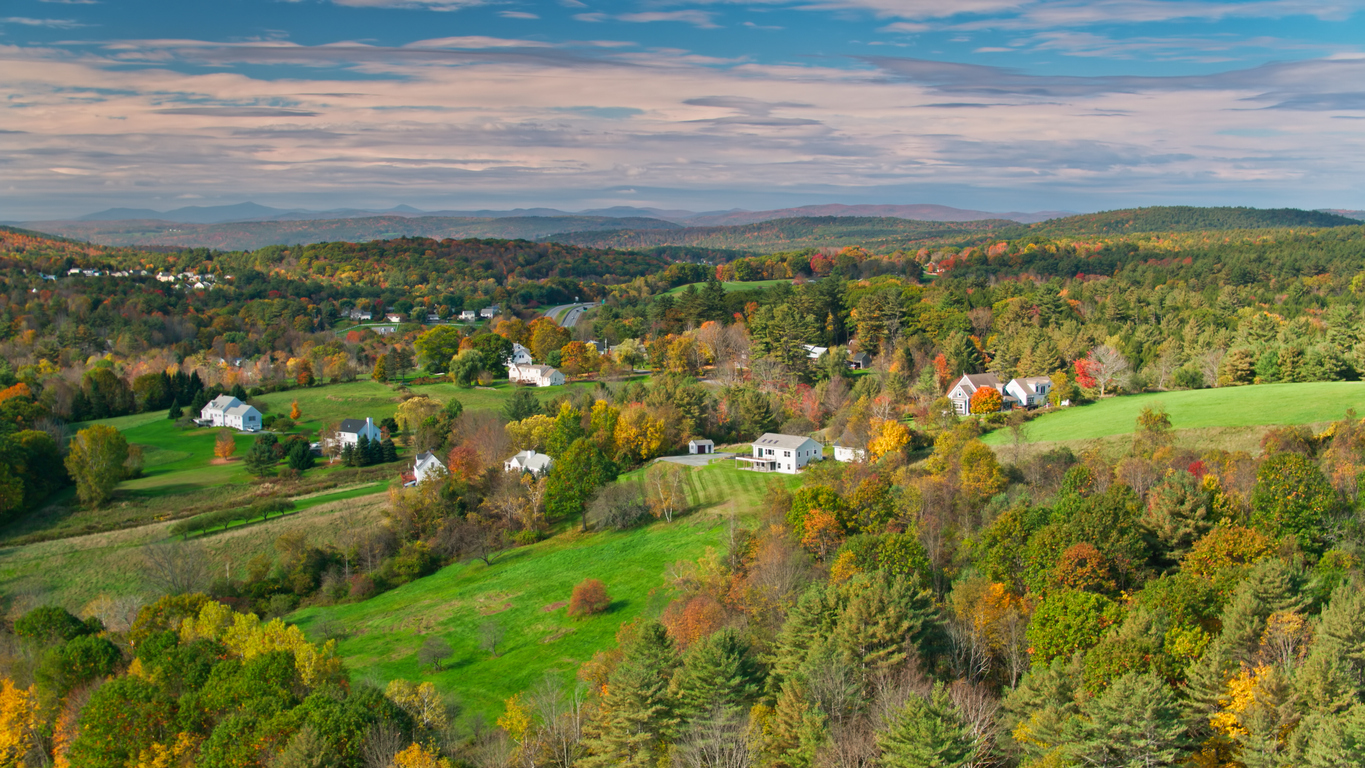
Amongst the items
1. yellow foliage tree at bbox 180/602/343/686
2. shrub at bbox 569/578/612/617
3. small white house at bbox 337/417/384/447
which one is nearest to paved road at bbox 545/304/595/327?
small white house at bbox 337/417/384/447

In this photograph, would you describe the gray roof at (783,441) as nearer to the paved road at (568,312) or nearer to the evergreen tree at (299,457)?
the evergreen tree at (299,457)

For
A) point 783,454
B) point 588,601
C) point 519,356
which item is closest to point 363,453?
point 783,454

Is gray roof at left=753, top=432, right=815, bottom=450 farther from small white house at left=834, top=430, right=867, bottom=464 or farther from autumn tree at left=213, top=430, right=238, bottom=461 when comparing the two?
autumn tree at left=213, top=430, right=238, bottom=461

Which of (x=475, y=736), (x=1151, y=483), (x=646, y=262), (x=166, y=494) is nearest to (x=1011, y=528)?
(x=1151, y=483)

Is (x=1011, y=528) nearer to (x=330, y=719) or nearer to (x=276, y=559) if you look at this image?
(x=330, y=719)

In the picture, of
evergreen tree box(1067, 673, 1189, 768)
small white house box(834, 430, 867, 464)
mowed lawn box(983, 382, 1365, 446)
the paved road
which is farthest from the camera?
the paved road

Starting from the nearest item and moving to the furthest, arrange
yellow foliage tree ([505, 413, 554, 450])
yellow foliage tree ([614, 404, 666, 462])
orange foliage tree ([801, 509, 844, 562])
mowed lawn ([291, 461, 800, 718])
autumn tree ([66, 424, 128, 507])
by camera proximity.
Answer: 1. mowed lawn ([291, 461, 800, 718])
2. orange foliage tree ([801, 509, 844, 562])
3. autumn tree ([66, 424, 128, 507])
4. yellow foliage tree ([614, 404, 666, 462])
5. yellow foliage tree ([505, 413, 554, 450])
